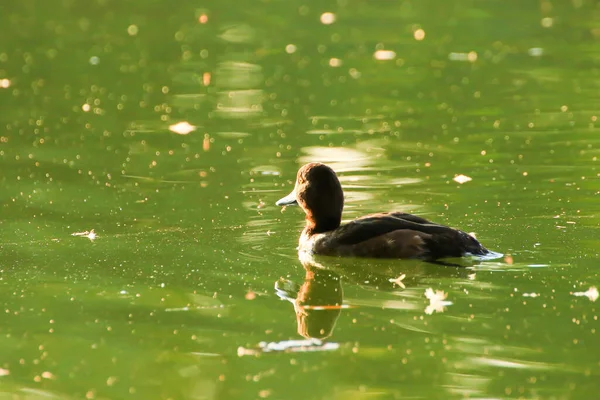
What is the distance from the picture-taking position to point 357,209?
10328 millimetres

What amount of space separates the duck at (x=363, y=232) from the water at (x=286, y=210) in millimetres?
124

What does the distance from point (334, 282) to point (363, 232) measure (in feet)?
2.07

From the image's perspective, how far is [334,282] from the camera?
27.6 feet

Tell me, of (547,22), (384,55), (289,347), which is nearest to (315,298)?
(289,347)

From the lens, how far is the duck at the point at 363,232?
8.59 m

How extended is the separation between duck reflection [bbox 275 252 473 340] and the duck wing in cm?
12

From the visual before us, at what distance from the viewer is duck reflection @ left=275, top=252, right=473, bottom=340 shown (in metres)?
7.53

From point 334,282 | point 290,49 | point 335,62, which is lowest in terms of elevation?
point 290,49

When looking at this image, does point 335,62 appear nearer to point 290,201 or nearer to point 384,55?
point 384,55

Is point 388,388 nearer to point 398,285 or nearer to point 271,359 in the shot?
point 271,359

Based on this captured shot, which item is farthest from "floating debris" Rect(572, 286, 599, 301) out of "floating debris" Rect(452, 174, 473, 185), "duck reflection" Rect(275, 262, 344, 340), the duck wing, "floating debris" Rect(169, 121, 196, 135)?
"floating debris" Rect(169, 121, 196, 135)

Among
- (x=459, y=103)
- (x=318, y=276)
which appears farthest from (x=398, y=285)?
(x=459, y=103)

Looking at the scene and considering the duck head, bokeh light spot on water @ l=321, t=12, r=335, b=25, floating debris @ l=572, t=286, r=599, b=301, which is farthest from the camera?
bokeh light spot on water @ l=321, t=12, r=335, b=25

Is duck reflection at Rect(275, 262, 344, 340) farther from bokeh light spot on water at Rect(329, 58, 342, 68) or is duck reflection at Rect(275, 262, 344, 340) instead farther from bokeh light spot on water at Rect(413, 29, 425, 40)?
bokeh light spot on water at Rect(413, 29, 425, 40)
